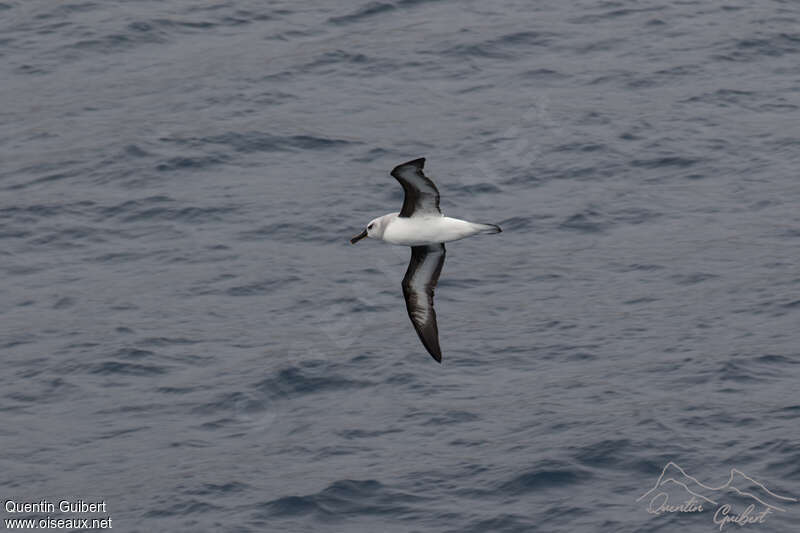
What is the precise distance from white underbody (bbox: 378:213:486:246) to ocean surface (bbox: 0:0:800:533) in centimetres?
606

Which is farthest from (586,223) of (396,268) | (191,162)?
(191,162)

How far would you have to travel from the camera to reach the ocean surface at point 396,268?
31.0 meters

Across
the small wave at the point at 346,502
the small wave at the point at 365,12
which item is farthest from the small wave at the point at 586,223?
the small wave at the point at 365,12

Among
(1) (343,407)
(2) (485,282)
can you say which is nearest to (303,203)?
(2) (485,282)

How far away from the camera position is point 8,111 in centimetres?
4691

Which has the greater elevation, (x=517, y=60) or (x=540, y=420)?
(x=517, y=60)

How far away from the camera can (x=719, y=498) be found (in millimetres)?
29516

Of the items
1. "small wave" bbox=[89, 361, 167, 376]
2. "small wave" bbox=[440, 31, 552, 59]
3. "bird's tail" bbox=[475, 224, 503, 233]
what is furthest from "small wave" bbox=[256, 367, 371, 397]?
"small wave" bbox=[440, 31, 552, 59]

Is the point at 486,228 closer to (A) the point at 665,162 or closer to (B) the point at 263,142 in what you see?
(A) the point at 665,162

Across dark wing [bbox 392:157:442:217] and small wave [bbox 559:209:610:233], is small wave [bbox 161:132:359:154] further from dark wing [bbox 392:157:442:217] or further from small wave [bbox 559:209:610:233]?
dark wing [bbox 392:157:442:217]

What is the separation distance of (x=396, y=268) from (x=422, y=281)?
9888 mm

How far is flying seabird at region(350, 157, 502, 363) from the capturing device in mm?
24938

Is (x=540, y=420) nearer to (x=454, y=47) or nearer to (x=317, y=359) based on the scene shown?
(x=317, y=359)

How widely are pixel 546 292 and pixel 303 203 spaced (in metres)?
7.03
